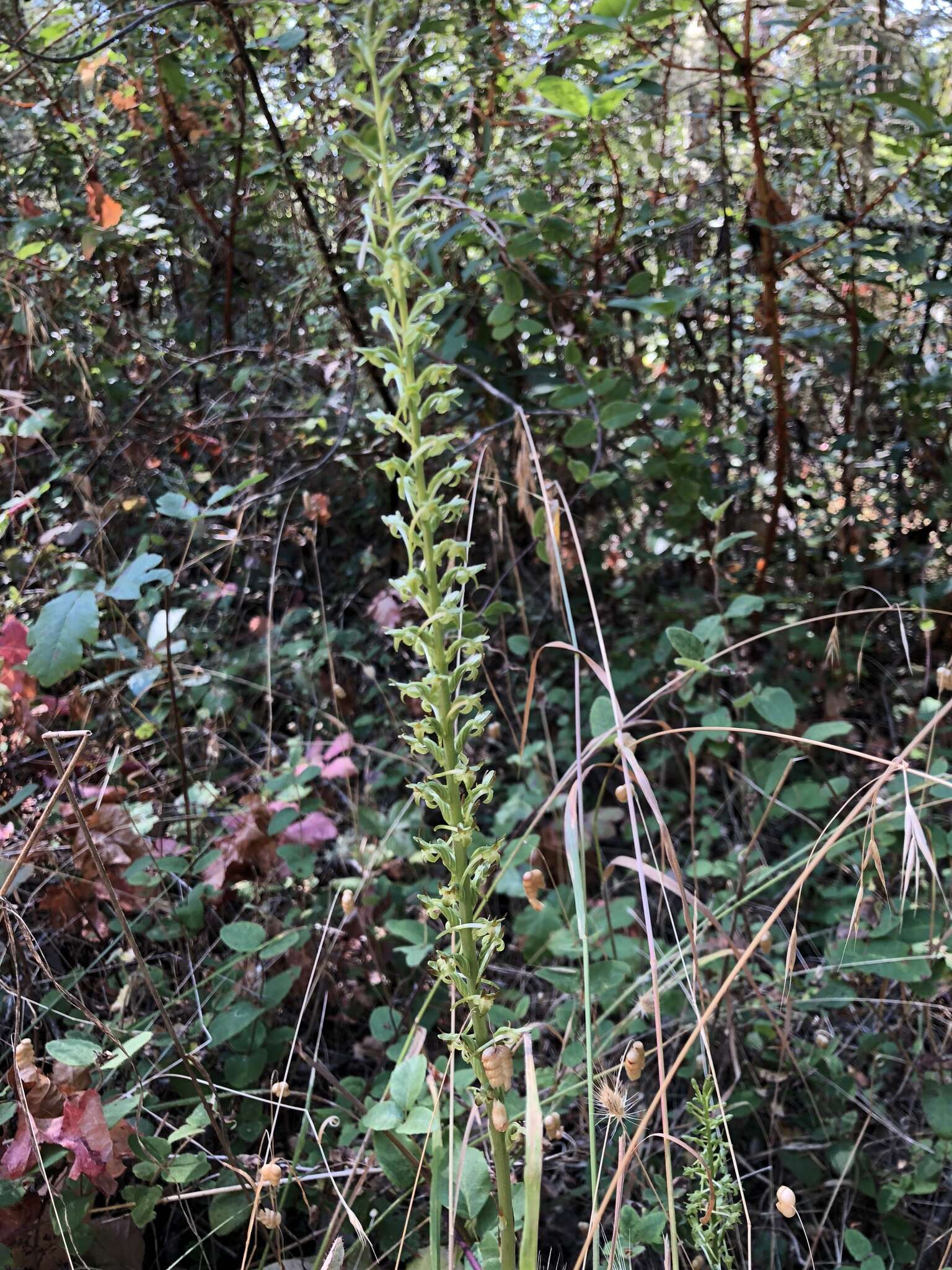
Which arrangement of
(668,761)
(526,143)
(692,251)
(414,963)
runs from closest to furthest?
(414,963), (526,143), (668,761), (692,251)

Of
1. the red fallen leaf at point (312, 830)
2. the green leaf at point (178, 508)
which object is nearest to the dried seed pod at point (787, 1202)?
the red fallen leaf at point (312, 830)

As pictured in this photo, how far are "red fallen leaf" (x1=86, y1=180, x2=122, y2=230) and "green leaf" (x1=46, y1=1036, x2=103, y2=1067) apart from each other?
6.29ft

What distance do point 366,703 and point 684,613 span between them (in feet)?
2.79

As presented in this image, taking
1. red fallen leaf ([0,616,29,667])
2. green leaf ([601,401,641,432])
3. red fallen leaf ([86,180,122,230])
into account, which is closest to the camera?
red fallen leaf ([0,616,29,667])

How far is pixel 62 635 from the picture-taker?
1373 millimetres

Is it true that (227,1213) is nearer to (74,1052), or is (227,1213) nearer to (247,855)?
(74,1052)

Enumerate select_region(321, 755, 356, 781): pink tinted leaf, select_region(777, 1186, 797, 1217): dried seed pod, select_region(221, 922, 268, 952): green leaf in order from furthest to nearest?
select_region(321, 755, 356, 781): pink tinted leaf → select_region(221, 922, 268, 952): green leaf → select_region(777, 1186, 797, 1217): dried seed pod

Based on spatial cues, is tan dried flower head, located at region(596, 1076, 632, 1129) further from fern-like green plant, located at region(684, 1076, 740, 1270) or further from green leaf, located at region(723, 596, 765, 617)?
green leaf, located at region(723, 596, 765, 617)

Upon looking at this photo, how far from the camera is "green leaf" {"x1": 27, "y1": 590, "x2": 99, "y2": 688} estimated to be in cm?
134

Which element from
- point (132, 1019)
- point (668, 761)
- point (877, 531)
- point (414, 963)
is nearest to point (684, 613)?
point (668, 761)

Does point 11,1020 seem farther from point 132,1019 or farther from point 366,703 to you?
point 366,703

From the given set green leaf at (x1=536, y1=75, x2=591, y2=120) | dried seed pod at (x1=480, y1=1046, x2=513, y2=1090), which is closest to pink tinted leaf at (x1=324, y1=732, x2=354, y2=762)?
dried seed pod at (x1=480, y1=1046, x2=513, y2=1090)

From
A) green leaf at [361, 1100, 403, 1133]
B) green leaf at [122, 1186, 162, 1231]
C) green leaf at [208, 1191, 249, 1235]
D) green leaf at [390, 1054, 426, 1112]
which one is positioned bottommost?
green leaf at [208, 1191, 249, 1235]

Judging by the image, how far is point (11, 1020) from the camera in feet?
4.17
